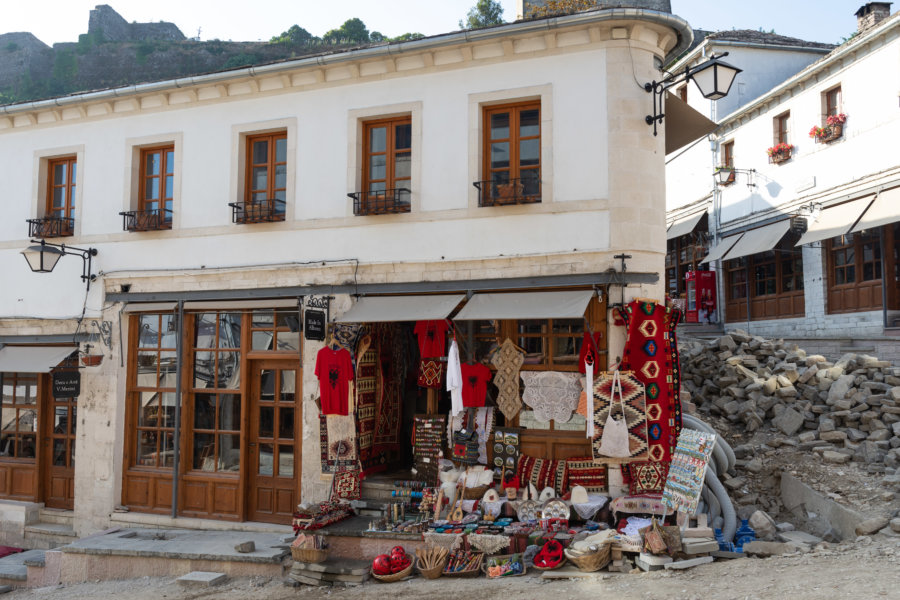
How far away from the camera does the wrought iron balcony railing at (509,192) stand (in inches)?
335

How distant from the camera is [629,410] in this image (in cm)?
789

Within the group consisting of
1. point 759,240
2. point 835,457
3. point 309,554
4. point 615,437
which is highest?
point 759,240

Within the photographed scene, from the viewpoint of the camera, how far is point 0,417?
11.5m

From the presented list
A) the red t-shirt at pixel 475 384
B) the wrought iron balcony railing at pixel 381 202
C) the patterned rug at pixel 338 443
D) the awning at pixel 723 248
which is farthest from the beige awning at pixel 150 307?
the awning at pixel 723 248

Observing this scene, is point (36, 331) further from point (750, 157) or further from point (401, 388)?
point (750, 157)

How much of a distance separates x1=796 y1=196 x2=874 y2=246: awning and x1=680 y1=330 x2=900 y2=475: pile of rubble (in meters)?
3.07

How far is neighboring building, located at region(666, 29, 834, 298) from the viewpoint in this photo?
1902cm

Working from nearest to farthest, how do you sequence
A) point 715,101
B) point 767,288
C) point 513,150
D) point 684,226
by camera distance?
point 513,150 → point 767,288 → point 715,101 → point 684,226

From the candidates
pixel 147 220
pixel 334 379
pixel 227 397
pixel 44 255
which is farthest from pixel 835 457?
pixel 44 255

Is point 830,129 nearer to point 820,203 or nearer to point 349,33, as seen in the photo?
point 820,203

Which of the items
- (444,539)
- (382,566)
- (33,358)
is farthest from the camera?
(33,358)

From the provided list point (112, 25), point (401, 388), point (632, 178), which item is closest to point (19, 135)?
point (401, 388)

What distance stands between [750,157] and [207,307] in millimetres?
14091

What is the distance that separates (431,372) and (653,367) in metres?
2.75
